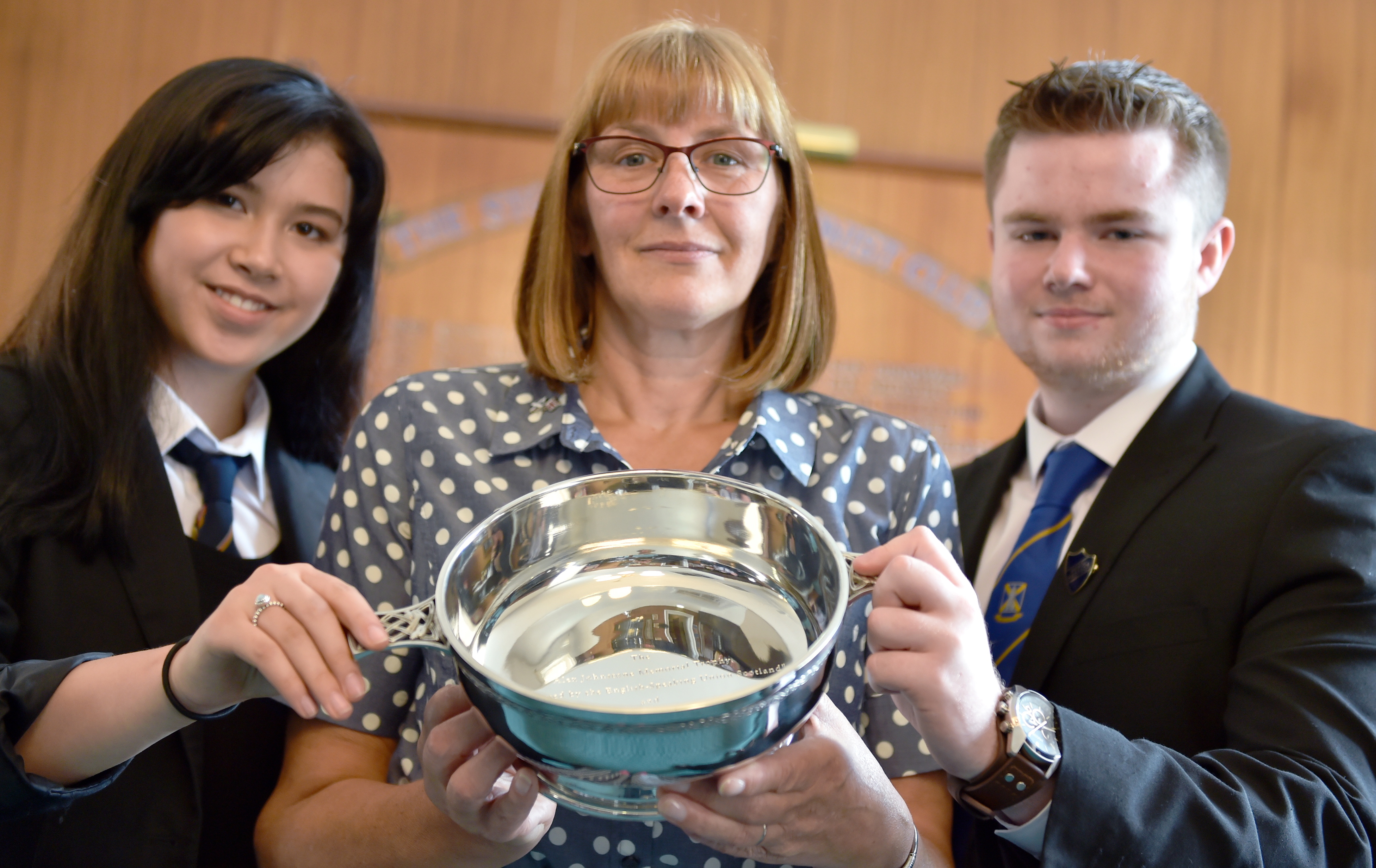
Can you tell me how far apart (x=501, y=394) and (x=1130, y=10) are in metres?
2.56

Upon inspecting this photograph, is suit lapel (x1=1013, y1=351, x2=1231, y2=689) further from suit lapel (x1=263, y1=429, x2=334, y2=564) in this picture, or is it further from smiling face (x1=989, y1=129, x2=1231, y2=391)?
suit lapel (x1=263, y1=429, x2=334, y2=564)

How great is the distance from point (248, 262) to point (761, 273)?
625 millimetres

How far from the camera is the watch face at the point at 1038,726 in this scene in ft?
2.82

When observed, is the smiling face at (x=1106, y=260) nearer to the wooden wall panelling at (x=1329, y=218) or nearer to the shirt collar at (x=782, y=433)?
the shirt collar at (x=782, y=433)

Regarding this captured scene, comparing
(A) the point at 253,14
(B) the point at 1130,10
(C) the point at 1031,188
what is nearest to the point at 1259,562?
(C) the point at 1031,188

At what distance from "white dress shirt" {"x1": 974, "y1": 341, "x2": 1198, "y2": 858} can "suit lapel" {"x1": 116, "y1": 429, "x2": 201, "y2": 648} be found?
37.8 inches

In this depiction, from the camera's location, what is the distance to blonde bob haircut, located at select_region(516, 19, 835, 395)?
1.10m

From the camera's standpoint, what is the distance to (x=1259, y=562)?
113cm

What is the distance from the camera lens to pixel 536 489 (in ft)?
3.28

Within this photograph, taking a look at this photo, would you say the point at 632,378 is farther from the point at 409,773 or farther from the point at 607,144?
the point at 409,773

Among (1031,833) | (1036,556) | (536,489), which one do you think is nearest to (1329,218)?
(1036,556)

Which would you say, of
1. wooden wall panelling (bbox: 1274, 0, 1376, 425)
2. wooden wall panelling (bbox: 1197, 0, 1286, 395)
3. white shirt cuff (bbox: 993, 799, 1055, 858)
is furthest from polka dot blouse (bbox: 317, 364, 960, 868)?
wooden wall panelling (bbox: 1274, 0, 1376, 425)

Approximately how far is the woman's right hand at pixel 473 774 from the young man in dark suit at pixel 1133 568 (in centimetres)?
28

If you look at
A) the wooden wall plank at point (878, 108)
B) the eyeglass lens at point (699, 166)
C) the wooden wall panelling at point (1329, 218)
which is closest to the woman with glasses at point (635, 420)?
the eyeglass lens at point (699, 166)
